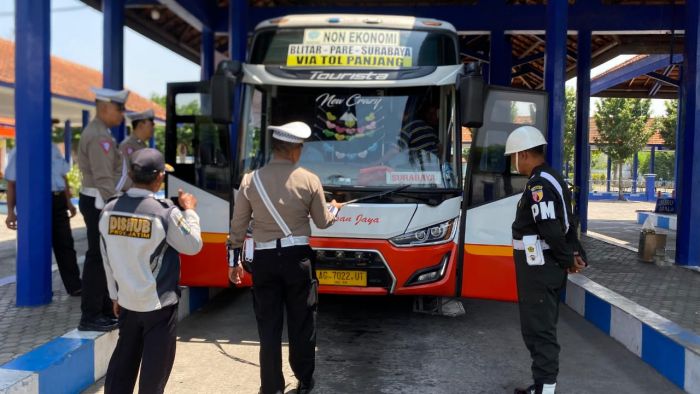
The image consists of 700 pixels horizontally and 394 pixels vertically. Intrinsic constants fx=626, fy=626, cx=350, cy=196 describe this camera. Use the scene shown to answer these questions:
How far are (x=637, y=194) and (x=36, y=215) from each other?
3585 cm

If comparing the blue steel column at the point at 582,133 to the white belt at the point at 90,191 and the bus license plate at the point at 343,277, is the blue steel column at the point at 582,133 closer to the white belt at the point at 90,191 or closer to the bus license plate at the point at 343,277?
the bus license plate at the point at 343,277

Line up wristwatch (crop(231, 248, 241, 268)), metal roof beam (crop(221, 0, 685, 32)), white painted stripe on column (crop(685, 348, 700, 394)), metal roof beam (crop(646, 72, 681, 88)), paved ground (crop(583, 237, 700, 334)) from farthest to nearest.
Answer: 1. metal roof beam (crop(646, 72, 681, 88))
2. metal roof beam (crop(221, 0, 685, 32))
3. paved ground (crop(583, 237, 700, 334))
4. white painted stripe on column (crop(685, 348, 700, 394))
5. wristwatch (crop(231, 248, 241, 268))

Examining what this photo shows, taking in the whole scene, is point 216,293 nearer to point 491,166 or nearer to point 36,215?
point 36,215

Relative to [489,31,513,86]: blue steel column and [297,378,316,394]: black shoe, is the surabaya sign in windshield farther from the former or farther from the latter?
[489,31,513,86]: blue steel column

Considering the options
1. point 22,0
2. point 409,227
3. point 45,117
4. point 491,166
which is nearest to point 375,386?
point 409,227

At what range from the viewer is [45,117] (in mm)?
5527

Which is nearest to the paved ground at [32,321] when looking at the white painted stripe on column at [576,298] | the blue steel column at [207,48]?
the white painted stripe on column at [576,298]

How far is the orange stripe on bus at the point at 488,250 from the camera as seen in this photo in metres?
5.40

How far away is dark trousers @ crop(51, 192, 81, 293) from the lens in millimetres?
6031

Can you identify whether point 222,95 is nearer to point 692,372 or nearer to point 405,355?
point 405,355

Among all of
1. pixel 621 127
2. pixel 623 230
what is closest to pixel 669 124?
pixel 621 127

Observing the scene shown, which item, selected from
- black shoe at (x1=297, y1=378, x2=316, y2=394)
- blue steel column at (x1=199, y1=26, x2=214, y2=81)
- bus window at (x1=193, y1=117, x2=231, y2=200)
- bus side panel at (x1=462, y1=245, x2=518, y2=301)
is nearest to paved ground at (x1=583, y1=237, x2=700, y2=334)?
bus side panel at (x1=462, y1=245, x2=518, y2=301)

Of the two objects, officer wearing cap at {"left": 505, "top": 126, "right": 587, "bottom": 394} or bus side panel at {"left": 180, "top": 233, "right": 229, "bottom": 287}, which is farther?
bus side panel at {"left": 180, "top": 233, "right": 229, "bottom": 287}

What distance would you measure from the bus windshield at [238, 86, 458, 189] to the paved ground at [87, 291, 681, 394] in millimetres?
1394
